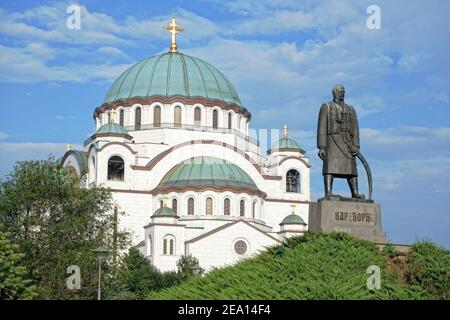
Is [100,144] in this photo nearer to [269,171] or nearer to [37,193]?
[269,171]

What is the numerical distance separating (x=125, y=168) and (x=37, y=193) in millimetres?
23891

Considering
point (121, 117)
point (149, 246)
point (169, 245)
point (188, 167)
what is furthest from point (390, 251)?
point (121, 117)

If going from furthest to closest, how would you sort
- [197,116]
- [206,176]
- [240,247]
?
[197,116] < [206,176] < [240,247]

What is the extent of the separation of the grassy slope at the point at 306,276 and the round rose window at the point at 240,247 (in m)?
41.1

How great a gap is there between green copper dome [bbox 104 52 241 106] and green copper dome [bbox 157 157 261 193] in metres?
5.60

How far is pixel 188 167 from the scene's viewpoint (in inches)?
2509

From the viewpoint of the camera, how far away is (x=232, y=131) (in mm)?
68125

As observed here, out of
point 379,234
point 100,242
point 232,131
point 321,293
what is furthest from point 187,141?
point 321,293

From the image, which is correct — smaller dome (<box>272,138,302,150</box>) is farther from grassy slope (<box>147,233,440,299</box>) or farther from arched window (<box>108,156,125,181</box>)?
grassy slope (<box>147,233,440,299</box>)

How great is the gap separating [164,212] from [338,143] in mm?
39751

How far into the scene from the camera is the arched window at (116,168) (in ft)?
210

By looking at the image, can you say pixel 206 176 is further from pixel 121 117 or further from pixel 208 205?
pixel 121 117

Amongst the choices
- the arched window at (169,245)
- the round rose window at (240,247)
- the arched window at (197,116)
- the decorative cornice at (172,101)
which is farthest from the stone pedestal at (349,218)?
the arched window at (197,116)
